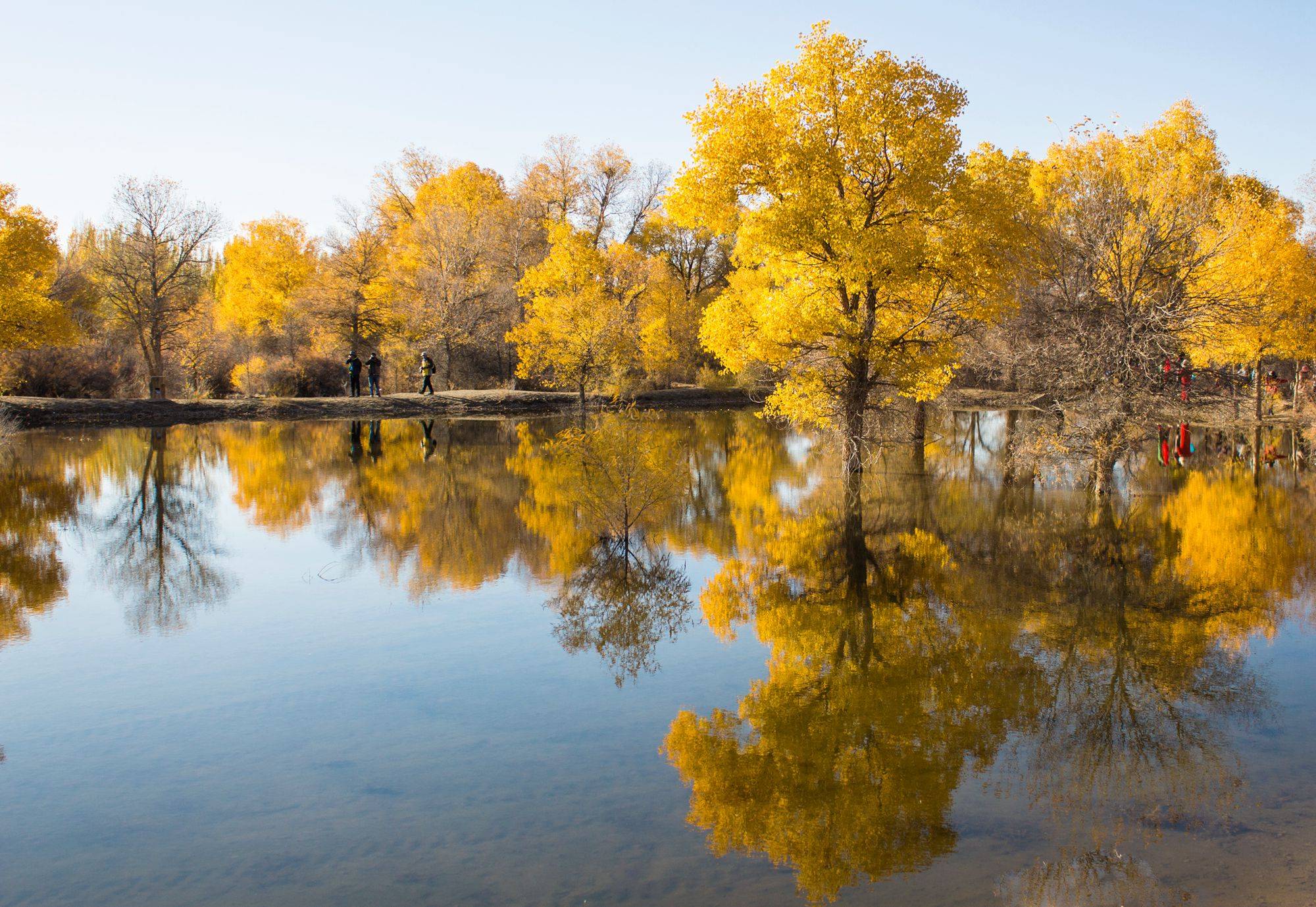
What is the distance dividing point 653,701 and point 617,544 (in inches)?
219

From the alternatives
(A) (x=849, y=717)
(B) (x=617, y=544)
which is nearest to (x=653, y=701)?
(A) (x=849, y=717)

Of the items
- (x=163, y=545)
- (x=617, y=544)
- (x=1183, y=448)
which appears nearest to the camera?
(x=617, y=544)

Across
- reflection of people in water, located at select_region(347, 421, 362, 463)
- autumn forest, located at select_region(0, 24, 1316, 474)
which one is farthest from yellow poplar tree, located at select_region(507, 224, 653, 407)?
reflection of people in water, located at select_region(347, 421, 362, 463)

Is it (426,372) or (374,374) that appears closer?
(426,372)

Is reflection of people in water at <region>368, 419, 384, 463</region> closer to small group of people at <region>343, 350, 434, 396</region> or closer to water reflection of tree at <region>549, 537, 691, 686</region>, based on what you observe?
small group of people at <region>343, 350, 434, 396</region>

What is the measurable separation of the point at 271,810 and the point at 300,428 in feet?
93.4

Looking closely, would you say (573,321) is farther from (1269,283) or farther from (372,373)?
(1269,283)

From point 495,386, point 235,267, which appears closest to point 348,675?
point 495,386

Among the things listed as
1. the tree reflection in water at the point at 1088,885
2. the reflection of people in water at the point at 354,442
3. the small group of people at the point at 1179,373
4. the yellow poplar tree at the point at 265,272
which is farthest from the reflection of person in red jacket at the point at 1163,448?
the yellow poplar tree at the point at 265,272

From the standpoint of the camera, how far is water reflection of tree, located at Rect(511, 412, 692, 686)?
385 inches

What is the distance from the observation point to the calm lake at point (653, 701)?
539 cm

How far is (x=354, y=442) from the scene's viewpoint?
1099 inches

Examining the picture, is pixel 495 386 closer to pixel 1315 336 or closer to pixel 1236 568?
pixel 1315 336

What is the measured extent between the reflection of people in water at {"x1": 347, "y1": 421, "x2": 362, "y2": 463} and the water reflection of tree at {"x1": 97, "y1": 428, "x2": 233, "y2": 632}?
356cm
